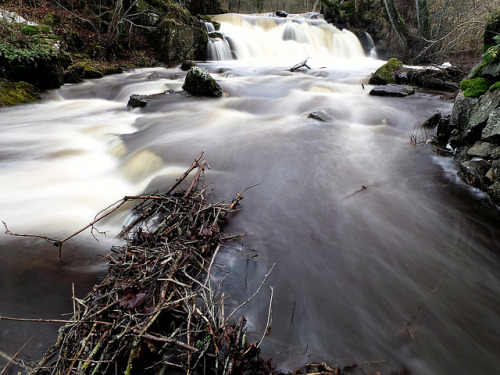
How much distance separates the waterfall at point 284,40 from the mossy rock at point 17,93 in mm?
8978

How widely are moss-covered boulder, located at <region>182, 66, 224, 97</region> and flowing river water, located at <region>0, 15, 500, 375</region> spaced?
0.68m

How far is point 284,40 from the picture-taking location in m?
16.5

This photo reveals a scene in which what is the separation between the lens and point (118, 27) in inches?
464

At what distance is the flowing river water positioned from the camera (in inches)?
72.3

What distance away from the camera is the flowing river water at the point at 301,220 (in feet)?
6.02

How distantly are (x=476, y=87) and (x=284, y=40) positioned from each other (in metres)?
14.3

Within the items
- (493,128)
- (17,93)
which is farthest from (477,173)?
(17,93)

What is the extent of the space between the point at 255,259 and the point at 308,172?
1.99 metres

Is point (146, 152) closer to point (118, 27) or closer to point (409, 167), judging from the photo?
point (409, 167)

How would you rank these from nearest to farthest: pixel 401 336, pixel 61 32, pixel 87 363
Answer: pixel 87 363 < pixel 401 336 < pixel 61 32

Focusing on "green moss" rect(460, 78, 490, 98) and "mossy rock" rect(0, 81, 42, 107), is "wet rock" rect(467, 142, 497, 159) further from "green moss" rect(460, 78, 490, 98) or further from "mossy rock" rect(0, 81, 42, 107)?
"mossy rock" rect(0, 81, 42, 107)

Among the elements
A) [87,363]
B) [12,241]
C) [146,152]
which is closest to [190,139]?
[146,152]

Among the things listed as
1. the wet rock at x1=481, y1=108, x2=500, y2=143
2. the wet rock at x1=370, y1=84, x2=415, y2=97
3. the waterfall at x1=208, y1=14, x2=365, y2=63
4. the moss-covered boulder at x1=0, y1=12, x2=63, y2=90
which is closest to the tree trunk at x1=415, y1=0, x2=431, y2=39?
the waterfall at x1=208, y1=14, x2=365, y2=63

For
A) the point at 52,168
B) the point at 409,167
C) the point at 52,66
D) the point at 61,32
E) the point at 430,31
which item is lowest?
the point at 52,168
